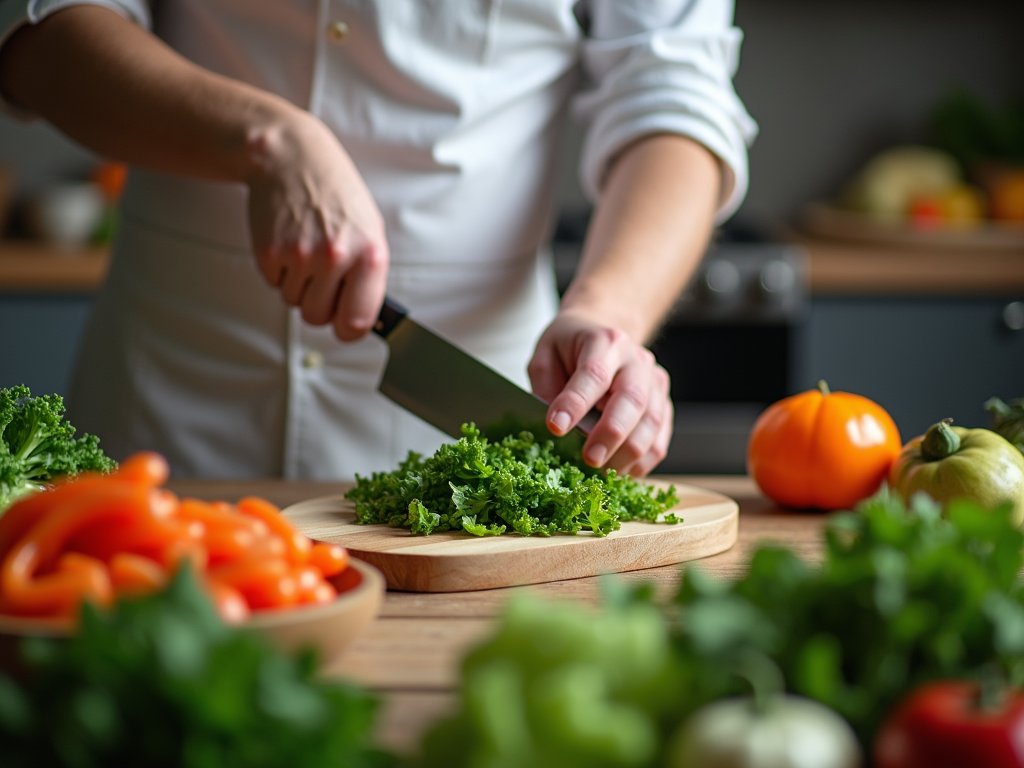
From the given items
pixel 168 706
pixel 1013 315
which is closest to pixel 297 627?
pixel 168 706

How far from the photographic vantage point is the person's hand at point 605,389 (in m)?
1.22

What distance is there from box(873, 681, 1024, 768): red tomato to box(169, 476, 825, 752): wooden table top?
237 mm

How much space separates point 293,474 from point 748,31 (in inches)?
94.5

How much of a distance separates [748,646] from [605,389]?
0.66 m

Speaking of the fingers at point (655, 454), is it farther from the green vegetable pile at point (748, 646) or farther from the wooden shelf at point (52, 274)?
the wooden shelf at point (52, 274)

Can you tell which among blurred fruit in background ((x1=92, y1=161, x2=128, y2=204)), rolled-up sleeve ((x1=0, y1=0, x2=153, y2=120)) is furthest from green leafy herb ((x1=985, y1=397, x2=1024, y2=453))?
blurred fruit in background ((x1=92, y1=161, x2=128, y2=204))

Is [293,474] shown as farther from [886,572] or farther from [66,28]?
[886,572]

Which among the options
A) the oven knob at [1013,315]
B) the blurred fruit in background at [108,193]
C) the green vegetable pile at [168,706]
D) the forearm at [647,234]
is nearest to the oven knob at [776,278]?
the oven knob at [1013,315]

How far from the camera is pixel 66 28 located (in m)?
1.42

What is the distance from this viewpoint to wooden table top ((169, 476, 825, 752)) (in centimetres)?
77

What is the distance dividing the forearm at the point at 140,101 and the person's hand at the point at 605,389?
1.30 ft

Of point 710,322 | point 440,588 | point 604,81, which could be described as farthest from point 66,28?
point 710,322

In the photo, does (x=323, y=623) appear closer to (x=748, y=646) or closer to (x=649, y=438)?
(x=748, y=646)

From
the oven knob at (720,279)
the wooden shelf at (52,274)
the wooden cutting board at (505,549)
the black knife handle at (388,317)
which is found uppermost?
the oven knob at (720,279)
